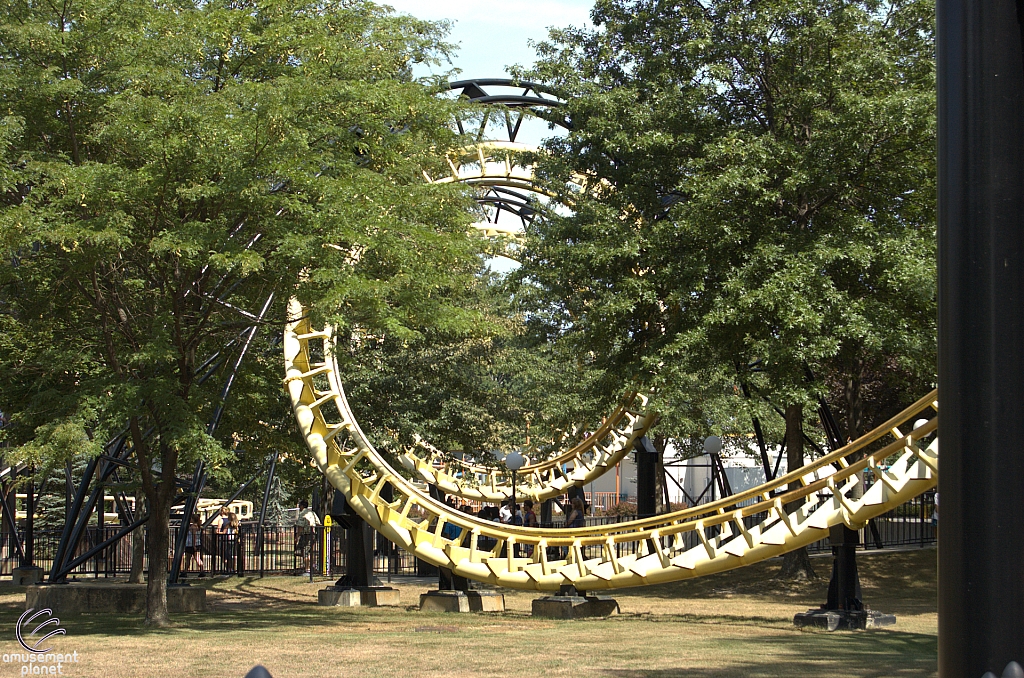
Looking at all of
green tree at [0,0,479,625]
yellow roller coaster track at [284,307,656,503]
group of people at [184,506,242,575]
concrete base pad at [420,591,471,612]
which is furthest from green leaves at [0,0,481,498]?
group of people at [184,506,242,575]

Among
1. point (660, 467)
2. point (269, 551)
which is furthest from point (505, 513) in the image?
point (660, 467)

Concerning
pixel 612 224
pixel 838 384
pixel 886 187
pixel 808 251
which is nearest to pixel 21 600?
pixel 612 224

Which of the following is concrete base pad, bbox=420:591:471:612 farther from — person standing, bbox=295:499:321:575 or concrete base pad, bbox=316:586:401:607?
person standing, bbox=295:499:321:575

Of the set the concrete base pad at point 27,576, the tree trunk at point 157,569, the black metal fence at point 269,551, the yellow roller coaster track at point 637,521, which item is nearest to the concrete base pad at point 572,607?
the yellow roller coaster track at point 637,521

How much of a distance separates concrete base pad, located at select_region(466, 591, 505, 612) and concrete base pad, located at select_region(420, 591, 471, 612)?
8 cm

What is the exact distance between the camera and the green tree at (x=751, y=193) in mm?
16703

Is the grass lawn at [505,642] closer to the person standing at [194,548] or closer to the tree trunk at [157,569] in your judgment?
the tree trunk at [157,569]

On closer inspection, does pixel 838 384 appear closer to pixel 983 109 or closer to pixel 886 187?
pixel 886 187

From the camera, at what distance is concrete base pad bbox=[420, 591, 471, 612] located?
1694cm

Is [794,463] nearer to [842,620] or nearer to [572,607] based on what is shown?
[842,620]

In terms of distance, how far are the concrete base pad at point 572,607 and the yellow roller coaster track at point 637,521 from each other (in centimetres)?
22

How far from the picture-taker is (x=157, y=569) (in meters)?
14.7

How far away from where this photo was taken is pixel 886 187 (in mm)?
18031

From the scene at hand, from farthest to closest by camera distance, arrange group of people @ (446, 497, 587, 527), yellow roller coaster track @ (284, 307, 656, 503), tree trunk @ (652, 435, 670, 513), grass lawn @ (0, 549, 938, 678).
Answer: tree trunk @ (652, 435, 670, 513) < yellow roller coaster track @ (284, 307, 656, 503) < group of people @ (446, 497, 587, 527) < grass lawn @ (0, 549, 938, 678)
